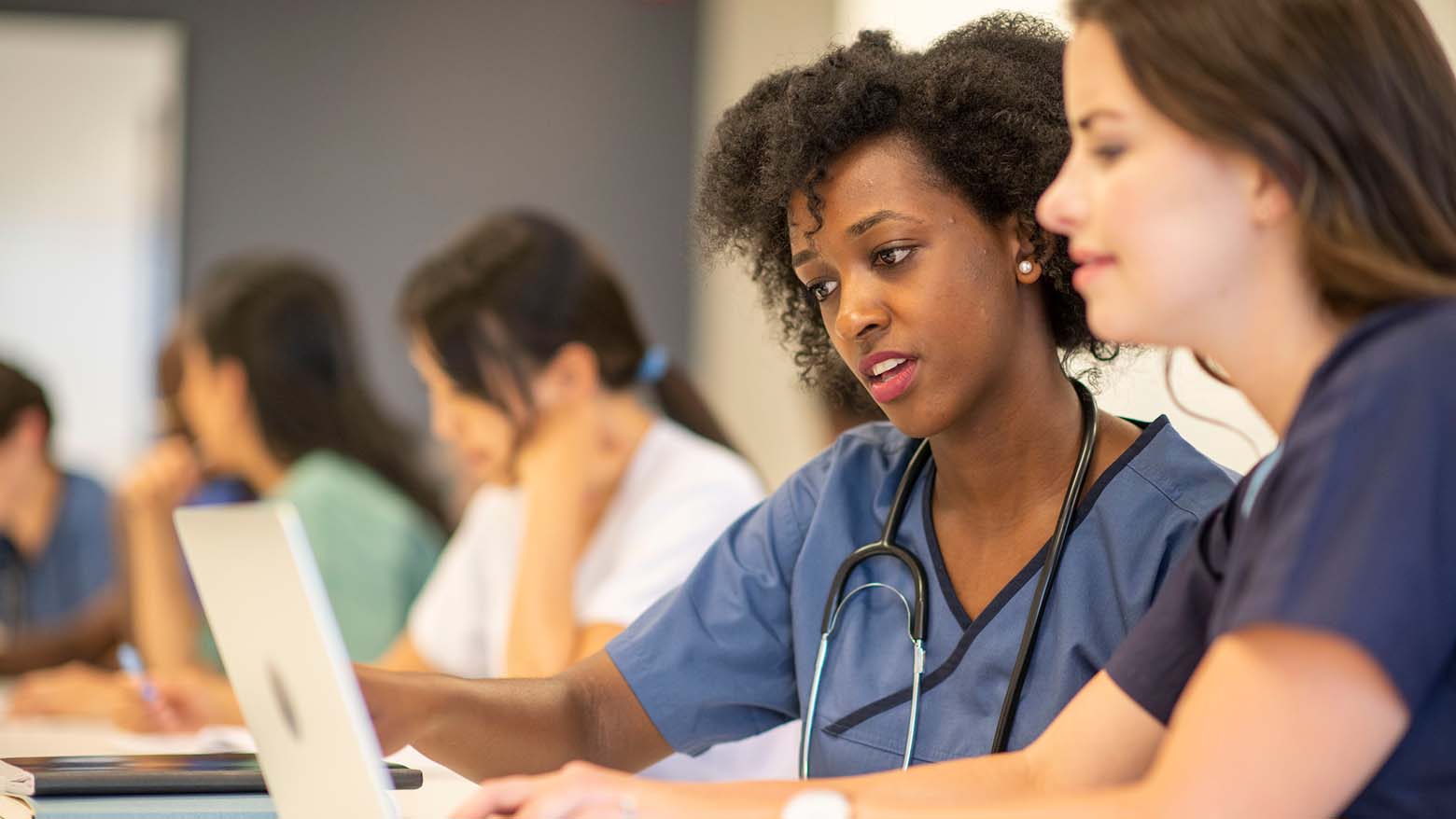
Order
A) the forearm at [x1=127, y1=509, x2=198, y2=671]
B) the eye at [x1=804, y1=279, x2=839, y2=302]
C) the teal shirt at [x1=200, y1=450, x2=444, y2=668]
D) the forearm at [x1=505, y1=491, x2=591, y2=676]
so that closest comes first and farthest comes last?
the eye at [x1=804, y1=279, x2=839, y2=302] < the forearm at [x1=505, y1=491, x2=591, y2=676] < the teal shirt at [x1=200, y1=450, x2=444, y2=668] < the forearm at [x1=127, y1=509, x2=198, y2=671]

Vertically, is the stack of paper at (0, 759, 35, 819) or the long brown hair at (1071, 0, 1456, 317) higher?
the long brown hair at (1071, 0, 1456, 317)

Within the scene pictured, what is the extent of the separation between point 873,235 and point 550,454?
0.97m

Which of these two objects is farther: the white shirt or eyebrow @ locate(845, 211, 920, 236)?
the white shirt

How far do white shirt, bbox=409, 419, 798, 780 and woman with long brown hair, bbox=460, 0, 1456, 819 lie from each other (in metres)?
0.90

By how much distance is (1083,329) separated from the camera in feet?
4.21

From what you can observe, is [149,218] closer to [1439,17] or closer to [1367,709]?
[1439,17]

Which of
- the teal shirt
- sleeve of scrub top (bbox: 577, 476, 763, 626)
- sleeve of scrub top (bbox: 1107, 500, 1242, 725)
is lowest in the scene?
the teal shirt

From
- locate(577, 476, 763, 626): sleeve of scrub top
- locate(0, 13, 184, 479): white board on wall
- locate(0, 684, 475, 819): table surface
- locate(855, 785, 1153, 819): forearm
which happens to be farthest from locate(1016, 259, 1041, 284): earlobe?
locate(0, 13, 184, 479): white board on wall

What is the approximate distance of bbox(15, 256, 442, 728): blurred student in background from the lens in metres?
2.67

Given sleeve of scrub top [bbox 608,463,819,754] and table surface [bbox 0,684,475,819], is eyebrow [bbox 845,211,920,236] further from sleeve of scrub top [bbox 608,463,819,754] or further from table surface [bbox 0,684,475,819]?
table surface [bbox 0,684,475,819]

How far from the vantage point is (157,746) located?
1866 millimetres

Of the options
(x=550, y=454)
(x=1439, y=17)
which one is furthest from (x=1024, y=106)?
(x=550, y=454)

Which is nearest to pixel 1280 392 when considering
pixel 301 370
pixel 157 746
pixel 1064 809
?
pixel 1064 809


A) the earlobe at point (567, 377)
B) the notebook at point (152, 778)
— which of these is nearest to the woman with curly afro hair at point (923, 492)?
the notebook at point (152, 778)
